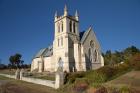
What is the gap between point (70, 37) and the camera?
2090 inches

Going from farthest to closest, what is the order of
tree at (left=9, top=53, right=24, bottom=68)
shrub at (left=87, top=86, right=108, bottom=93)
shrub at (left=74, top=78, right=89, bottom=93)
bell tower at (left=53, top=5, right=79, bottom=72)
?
tree at (left=9, top=53, right=24, bottom=68), bell tower at (left=53, top=5, right=79, bottom=72), shrub at (left=74, top=78, right=89, bottom=93), shrub at (left=87, top=86, right=108, bottom=93)

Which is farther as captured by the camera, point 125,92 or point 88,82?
point 88,82

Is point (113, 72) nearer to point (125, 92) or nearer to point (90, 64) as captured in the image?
point (125, 92)

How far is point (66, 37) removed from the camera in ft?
169

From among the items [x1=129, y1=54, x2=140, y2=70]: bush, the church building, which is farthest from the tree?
[x1=129, y1=54, x2=140, y2=70]: bush

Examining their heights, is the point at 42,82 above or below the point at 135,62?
below

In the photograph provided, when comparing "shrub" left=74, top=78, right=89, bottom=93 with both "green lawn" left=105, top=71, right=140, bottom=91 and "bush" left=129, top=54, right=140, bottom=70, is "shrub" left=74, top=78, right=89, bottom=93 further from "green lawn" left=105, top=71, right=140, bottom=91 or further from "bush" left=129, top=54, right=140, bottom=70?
"bush" left=129, top=54, right=140, bottom=70

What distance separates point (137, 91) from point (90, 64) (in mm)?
35564

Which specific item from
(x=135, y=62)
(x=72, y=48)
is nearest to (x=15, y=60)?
(x=72, y=48)

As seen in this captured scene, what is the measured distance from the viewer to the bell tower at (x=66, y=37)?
5066cm

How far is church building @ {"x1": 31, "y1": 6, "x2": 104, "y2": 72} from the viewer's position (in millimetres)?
50906

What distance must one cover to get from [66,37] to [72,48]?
394cm

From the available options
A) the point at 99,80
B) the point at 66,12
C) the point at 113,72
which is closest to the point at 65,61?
the point at 66,12

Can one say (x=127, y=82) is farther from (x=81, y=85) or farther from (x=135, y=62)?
(x=135, y=62)
